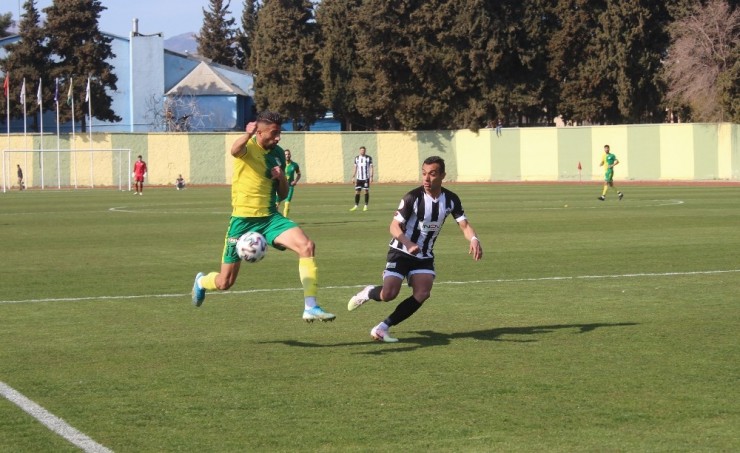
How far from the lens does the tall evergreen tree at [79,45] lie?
7850cm

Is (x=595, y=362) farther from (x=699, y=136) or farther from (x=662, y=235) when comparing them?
(x=699, y=136)

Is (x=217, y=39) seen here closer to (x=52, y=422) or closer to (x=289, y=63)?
(x=289, y=63)

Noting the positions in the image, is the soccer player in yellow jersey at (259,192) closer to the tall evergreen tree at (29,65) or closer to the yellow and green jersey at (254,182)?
the yellow and green jersey at (254,182)

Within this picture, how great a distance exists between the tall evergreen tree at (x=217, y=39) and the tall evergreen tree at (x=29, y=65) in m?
47.5

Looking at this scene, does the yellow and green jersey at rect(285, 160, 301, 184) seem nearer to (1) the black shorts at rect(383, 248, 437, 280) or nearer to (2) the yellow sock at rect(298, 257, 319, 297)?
(1) the black shorts at rect(383, 248, 437, 280)

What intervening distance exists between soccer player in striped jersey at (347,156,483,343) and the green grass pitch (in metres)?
0.37

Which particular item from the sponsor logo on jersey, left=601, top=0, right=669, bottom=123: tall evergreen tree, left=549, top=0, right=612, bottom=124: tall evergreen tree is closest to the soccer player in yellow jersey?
the sponsor logo on jersey

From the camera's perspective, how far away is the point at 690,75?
6147 centimetres

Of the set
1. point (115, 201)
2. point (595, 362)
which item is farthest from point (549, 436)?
point (115, 201)

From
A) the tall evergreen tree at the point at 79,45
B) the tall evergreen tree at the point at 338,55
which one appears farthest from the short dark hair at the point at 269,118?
the tall evergreen tree at the point at 79,45

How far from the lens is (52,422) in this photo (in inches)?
281

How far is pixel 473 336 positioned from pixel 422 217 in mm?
1217

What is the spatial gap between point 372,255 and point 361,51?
2068 inches

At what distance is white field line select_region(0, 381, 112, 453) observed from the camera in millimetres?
6518
